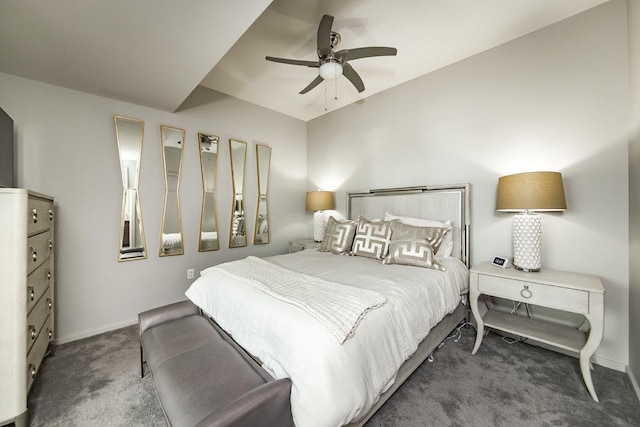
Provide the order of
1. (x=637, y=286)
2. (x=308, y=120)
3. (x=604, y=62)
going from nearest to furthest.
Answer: (x=637, y=286), (x=604, y=62), (x=308, y=120)

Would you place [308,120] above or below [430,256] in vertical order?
above

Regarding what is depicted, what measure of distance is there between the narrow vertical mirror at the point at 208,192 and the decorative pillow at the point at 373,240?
1.84 metres

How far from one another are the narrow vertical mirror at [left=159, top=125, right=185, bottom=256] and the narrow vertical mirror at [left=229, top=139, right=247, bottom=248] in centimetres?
63

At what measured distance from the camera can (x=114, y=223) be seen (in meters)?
2.50

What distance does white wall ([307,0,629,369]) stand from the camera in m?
1.81

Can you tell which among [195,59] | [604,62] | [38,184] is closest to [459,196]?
[604,62]

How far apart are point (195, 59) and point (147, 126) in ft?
4.01

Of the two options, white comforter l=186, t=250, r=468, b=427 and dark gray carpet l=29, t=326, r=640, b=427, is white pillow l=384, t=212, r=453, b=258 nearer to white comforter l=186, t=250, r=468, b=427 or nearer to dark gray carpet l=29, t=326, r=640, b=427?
white comforter l=186, t=250, r=468, b=427

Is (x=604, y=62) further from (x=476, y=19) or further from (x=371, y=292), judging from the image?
(x=371, y=292)

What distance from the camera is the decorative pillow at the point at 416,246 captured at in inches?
82.1

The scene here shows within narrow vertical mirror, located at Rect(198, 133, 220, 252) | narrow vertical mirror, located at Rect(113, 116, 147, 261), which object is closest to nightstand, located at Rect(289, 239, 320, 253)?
narrow vertical mirror, located at Rect(198, 133, 220, 252)

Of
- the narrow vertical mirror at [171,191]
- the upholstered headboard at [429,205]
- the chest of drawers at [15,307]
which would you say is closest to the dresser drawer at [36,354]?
the chest of drawers at [15,307]

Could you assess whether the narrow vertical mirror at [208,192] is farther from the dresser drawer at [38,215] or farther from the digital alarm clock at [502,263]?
the digital alarm clock at [502,263]

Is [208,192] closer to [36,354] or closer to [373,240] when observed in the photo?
[36,354]
